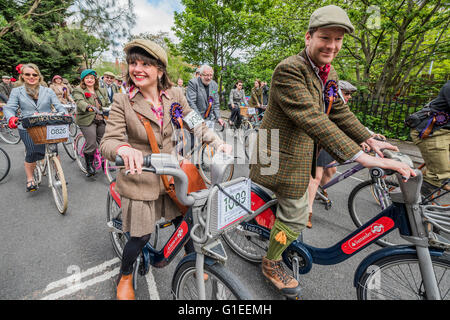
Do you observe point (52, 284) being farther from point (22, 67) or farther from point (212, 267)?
point (22, 67)

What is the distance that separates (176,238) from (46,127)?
9.08ft

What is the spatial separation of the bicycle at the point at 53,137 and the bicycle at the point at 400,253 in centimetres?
301

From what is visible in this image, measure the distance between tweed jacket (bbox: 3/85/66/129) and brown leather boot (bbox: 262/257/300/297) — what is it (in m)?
3.84

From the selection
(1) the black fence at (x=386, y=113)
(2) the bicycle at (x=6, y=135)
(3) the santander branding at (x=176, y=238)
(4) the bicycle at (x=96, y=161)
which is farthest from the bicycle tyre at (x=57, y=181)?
(1) the black fence at (x=386, y=113)

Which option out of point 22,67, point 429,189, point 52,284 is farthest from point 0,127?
point 429,189

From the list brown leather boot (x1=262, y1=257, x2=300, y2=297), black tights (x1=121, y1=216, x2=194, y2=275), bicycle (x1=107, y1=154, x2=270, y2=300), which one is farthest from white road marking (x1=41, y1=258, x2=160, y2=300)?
brown leather boot (x1=262, y1=257, x2=300, y2=297)

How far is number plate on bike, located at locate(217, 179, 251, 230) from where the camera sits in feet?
3.98

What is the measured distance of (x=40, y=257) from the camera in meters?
2.52

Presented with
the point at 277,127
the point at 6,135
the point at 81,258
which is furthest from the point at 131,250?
the point at 6,135

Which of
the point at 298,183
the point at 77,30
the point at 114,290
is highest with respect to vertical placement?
the point at 77,30

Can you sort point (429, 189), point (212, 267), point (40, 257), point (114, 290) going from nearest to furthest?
→ 1. point (212, 267)
2. point (114, 290)
3. point (40, 257)
4. point (429, 189)

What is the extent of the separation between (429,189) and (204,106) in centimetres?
419

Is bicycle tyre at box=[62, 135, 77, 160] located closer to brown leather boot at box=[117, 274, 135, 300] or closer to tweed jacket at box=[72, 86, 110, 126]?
tweed jacket at box=[72, 86, 110, 126]

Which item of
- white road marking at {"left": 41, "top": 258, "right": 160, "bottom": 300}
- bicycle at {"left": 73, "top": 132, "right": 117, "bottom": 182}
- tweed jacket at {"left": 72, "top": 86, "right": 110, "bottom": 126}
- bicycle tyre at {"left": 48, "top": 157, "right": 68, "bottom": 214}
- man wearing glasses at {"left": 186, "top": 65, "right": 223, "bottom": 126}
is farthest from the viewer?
man wearing glasses at {"left": 186, "top": 65, "right": 223, "bottom": 126}
